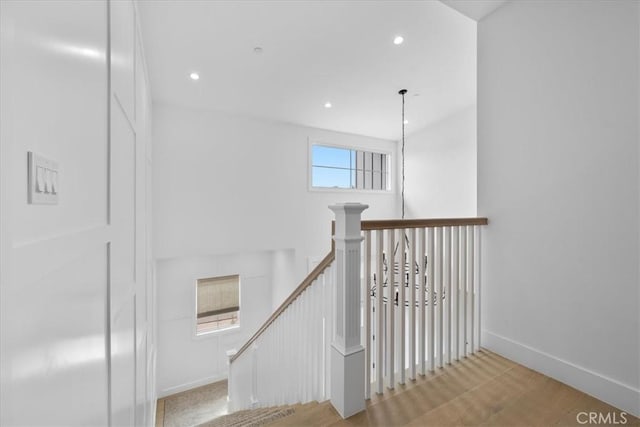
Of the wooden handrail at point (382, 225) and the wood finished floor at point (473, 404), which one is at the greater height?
the wooden handrail at point (382, 225)

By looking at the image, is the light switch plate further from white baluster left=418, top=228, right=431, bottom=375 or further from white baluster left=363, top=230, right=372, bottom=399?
white baluster left=418, top=228, right=431, bottom=375

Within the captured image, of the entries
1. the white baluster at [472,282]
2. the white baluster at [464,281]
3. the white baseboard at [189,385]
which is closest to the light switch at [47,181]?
the white baluster at [464,281]

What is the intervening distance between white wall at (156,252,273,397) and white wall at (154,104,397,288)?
0.80 m

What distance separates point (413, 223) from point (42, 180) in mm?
1662

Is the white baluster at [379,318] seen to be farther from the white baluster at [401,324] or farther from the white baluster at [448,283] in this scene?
the white baluster at [448,283]

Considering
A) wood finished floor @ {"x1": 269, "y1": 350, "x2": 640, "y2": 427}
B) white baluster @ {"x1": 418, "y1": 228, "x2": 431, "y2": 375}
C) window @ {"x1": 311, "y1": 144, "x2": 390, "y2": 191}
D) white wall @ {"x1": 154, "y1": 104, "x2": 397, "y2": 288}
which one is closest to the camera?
wood finished floor @ {"x1": 269, "y1": 350, "x2": 640, "y2": 427}

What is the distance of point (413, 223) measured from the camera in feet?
5.67

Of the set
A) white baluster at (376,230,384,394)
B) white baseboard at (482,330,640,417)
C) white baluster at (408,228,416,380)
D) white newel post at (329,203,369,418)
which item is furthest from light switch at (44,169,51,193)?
white baseboard at (482,330,640,417)

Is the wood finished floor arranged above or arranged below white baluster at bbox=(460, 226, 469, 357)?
below

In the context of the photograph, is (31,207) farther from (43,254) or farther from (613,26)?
(613,26)

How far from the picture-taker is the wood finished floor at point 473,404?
4.51 ft

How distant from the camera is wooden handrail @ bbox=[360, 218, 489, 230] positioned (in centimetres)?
156

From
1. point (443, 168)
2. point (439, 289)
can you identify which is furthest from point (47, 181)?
point (443, 168)

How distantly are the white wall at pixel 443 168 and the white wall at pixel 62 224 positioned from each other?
5018 millimetres
